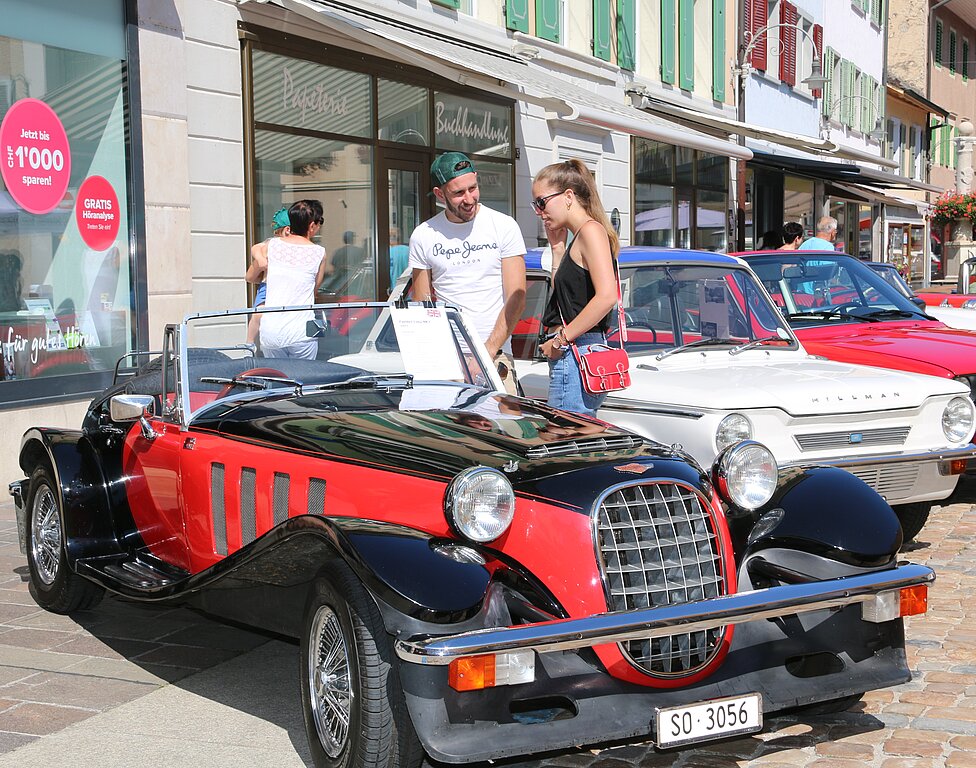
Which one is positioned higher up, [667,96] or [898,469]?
[667,96]

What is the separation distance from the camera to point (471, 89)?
14.5 metres

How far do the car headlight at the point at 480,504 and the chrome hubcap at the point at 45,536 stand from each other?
2.69 m

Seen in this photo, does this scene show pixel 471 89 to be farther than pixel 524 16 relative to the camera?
No

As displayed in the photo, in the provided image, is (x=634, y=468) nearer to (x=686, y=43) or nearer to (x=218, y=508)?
(x=218, y=508)

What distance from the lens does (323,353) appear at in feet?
16.2

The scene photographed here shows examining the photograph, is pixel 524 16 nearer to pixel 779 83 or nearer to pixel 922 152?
pixel 779 83

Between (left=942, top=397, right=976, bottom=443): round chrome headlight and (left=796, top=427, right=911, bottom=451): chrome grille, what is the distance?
265 mm

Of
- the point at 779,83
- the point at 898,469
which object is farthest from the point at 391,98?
the point at 779,83

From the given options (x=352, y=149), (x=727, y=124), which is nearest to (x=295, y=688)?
(x=352, y=149)

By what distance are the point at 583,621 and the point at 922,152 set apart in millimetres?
42925

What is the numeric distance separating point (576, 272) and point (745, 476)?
1646 mm

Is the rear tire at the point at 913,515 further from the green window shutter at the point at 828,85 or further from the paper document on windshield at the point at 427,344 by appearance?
the green window shutter at the point at 828,85

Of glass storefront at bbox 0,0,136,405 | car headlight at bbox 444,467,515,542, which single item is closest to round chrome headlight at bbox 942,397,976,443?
car headlight at bbox 444,467,515,542

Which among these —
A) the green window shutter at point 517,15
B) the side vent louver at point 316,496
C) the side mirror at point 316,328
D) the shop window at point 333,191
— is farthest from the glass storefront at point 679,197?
the side vent louver at point 316,496
